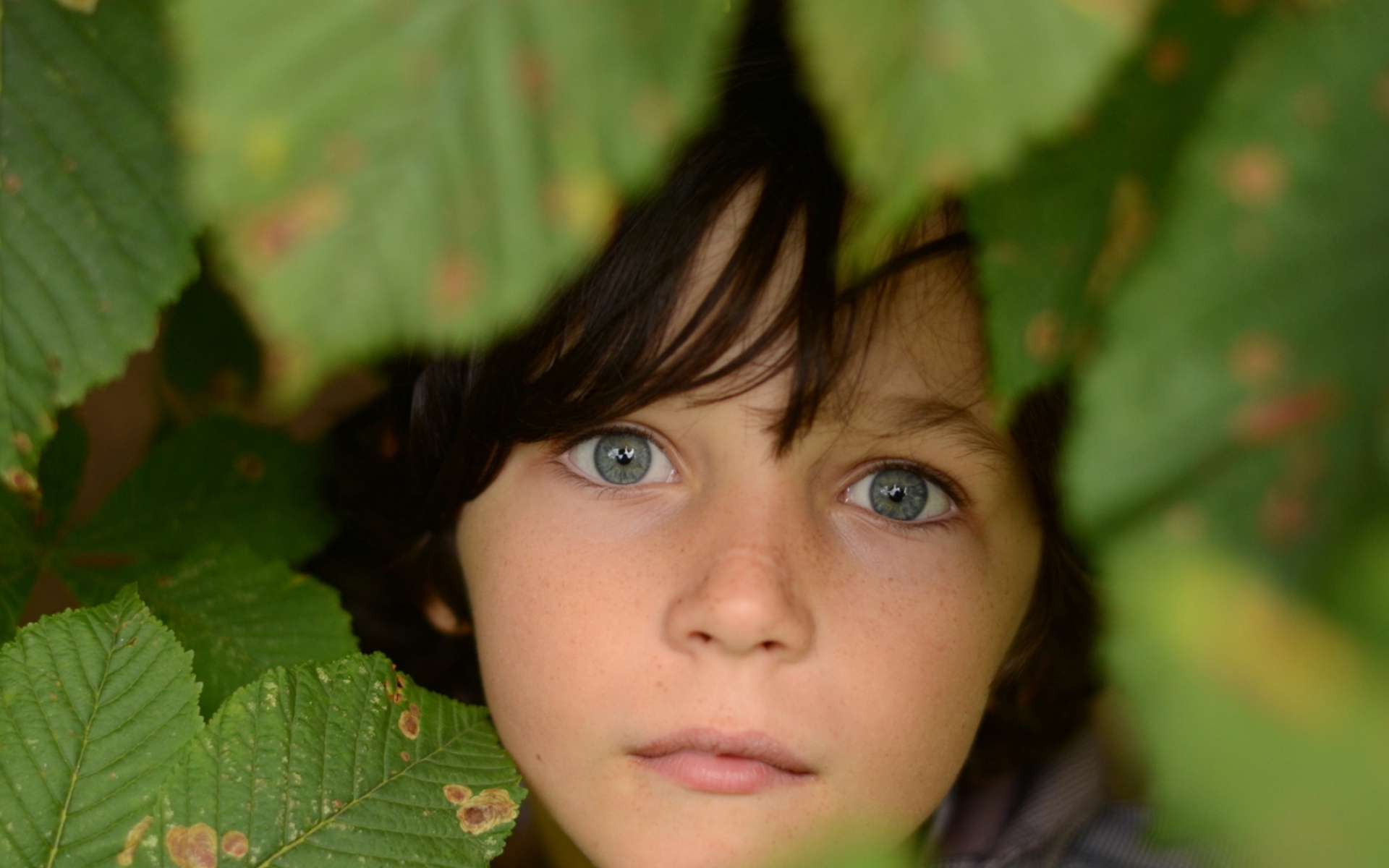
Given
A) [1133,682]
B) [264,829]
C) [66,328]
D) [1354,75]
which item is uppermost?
[1354,75]

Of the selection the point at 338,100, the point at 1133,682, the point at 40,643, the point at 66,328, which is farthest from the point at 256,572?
the point at 1133,682

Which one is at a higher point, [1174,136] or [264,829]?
[1174,136]

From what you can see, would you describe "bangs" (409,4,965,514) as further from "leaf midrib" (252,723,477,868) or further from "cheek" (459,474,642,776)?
"leaf midrib" (252,723,477,868)

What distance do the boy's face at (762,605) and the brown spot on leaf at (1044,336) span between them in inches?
14.2

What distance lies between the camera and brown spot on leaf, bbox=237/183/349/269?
31 cm

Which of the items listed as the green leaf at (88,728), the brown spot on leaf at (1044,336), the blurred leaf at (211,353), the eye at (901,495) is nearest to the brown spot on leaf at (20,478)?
the green leaf at (88,728)

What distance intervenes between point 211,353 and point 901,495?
862 millimetres

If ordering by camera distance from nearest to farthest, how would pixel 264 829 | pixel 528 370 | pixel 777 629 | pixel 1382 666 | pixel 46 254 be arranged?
1. pixel 1382 666
2. pixel 46 254
3. pixel 264 829
4. pixel 777 629
5. pixel 528 370

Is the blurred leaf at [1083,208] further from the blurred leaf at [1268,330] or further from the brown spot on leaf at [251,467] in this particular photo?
the brown spot on leaf at [251,467]

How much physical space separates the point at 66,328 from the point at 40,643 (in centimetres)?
27

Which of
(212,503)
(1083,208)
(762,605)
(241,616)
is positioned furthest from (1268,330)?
(212,503)

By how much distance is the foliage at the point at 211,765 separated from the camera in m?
0.64

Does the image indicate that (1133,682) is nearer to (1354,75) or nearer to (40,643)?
(1354,75)

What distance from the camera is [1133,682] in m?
0.31
